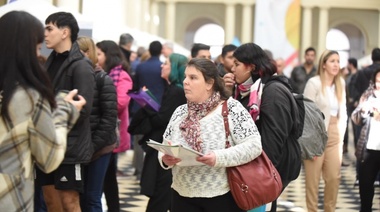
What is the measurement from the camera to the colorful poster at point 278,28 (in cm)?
1761

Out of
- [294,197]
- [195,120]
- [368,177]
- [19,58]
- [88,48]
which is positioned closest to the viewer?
[19,58]

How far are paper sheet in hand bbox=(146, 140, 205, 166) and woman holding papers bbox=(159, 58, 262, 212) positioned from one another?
A: 58mm

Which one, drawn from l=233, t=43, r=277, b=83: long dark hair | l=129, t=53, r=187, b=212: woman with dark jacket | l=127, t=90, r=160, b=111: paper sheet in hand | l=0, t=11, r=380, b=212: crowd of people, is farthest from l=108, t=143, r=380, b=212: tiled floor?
l=233, t=43, r=277, b=83: long dark hair

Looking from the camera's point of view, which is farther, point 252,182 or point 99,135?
point 99,135

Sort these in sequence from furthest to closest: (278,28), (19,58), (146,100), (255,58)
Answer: (278,28)
(146,100)
(255,58)
(19,58)

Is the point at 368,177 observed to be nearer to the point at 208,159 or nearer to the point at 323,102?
the point at 323,102

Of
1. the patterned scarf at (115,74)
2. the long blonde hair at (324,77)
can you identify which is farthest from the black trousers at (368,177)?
the patterned scarf at (115,74)

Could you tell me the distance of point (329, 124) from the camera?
879cm

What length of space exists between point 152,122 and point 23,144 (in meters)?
3.73

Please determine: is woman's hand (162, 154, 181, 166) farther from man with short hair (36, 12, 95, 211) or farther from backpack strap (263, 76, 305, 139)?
backpack strap (263, 76, 305, 139)

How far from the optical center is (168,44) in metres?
17.0

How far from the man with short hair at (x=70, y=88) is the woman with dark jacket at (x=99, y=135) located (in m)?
0.73

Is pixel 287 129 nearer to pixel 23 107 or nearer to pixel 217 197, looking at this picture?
pixel 217 197

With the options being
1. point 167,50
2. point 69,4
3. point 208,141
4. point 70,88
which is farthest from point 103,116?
point 167,50
